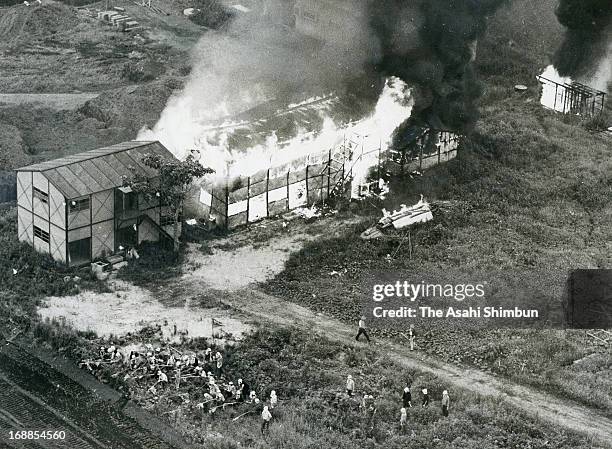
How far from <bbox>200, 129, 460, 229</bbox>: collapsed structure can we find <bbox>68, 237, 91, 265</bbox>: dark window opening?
310 inches

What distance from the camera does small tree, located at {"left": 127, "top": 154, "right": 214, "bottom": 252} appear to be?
4738 cm

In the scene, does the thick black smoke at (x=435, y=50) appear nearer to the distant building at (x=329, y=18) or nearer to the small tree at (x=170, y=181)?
the distant building at (x=329, y=18)

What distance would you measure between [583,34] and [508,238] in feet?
96.7

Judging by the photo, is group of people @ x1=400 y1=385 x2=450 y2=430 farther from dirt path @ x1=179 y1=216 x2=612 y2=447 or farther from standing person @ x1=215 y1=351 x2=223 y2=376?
standing person @ x1=215 y1=351 x2=223 y2=376

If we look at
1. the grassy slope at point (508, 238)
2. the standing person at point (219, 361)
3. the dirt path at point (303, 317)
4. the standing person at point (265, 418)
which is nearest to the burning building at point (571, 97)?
the grassy slope at point (508, 238)

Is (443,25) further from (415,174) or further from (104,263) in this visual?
(104,263)

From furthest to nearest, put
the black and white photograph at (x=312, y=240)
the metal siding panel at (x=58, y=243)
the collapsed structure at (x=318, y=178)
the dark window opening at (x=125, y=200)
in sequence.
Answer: the collapsed structure at (x=318, y=178), the dark window opening at (x=125, y=200), the metal siding panel at (x=58, y=243), the black and white photograph at (x=312, y=240)

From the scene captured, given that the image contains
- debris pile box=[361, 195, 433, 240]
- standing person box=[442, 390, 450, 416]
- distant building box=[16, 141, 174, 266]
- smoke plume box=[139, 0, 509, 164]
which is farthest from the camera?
smoke plume box=[139, 0, 509, 164]

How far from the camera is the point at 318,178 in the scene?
186ft

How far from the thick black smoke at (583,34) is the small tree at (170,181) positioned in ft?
124

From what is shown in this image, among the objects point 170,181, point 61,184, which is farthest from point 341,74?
point 61,184

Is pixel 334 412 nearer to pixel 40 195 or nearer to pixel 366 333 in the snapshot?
pixel 366 333

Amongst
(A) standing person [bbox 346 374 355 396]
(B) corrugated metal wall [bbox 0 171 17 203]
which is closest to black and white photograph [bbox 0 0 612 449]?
(A) standing person [bbox 346 374 355 396]

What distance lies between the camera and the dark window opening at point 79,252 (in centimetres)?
4700
